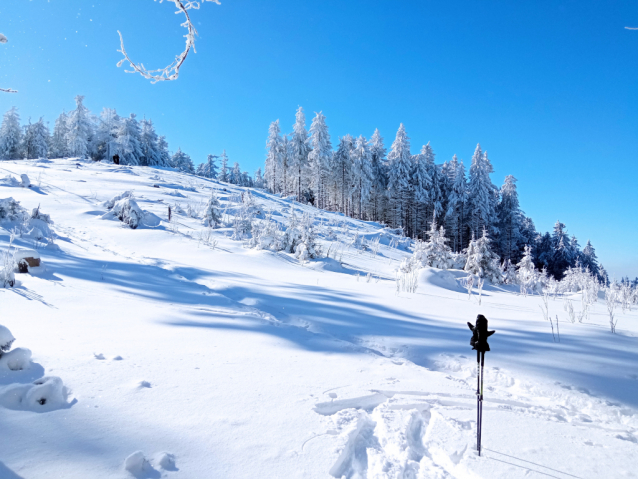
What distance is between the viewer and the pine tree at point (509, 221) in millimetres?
41344

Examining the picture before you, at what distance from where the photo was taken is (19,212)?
31.8ft

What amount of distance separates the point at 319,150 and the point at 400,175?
10028 millimetres

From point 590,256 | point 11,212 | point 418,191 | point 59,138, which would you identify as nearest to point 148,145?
point 59,138

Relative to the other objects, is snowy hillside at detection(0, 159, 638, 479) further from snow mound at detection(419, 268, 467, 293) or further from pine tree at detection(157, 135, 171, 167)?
pine tree at detection(157, 135, 171, 167)

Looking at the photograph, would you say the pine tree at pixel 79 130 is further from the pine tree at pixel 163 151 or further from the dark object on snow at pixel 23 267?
the dark object on snow at pixel 23 267

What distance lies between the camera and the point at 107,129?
4306 cm

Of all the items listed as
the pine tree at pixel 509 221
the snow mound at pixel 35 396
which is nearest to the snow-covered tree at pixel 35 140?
the snow mound at pixel 35 396

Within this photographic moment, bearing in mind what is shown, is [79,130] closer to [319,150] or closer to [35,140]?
[35,140]

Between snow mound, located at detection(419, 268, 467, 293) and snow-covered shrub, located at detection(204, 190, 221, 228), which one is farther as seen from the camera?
snow-covered shrub, located at detection(204, 190, 221, 228)

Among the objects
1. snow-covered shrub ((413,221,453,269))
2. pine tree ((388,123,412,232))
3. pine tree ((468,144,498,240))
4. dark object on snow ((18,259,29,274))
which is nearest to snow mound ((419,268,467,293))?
snow-covered shrub ((413,221,453,269))

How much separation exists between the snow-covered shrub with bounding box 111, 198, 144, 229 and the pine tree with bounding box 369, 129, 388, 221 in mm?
31874

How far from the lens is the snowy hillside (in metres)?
1.63

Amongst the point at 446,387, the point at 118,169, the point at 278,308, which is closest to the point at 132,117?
the point at 118,169

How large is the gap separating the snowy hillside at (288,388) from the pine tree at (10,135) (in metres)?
53.6
